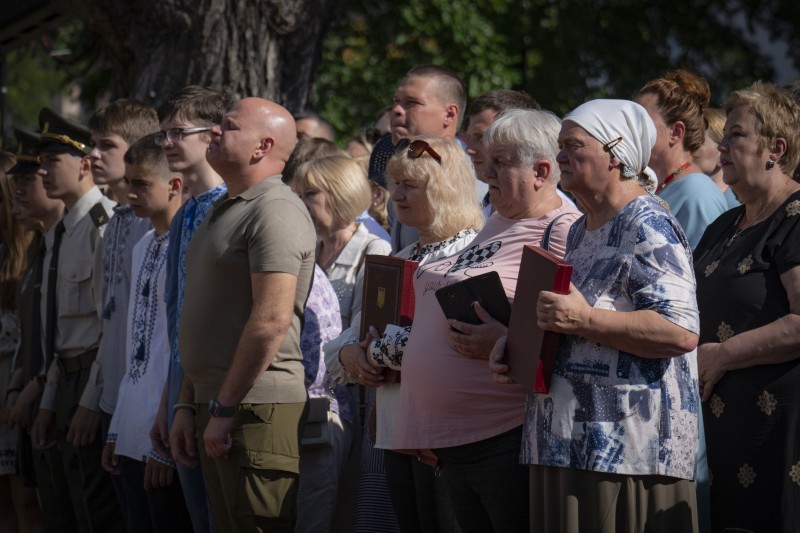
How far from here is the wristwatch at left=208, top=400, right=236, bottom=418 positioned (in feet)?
13.4

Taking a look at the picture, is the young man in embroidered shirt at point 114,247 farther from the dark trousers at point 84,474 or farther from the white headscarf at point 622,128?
the white headscarf at point 622,128

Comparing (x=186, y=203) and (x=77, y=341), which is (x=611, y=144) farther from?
(x=77, y=341)

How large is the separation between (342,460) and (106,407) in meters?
1.24

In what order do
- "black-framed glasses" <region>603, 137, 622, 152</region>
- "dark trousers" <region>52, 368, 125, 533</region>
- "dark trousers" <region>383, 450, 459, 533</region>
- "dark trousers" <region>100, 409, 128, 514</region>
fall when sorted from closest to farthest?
"black-framed glasses" <region>603, 137, 622, 152</region>, "dark trousers" <region>383, 450, 459, 533</region>, "dark trousers" <region>100, 409, 128, 514</region>, "dark trousers" <region>52, 368, 125, 533</region>

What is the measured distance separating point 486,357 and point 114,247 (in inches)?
104

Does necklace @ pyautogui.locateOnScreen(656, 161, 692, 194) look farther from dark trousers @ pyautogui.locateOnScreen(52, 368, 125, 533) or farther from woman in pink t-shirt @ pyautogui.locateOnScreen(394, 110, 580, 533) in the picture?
dark trousers @ pyautogui.locateOnScreen(52, 368, 125, 533)

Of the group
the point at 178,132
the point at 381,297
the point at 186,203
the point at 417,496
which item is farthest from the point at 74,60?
the point at 417,496

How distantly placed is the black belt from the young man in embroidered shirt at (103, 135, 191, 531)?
0.63m

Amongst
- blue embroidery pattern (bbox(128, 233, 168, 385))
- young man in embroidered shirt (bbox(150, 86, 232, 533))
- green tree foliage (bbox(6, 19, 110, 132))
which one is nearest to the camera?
young man in embroidered shirt (bbox(150, 86, 232, 533))

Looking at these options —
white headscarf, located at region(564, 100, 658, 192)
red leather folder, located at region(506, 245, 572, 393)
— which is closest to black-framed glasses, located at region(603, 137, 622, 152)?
white headscarf, located at region(564, 100, 658, 192)

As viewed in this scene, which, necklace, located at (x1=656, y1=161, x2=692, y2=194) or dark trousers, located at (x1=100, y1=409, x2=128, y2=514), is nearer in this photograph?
necklace, located at (x1=656, y1=161, x2=692, y2=194)

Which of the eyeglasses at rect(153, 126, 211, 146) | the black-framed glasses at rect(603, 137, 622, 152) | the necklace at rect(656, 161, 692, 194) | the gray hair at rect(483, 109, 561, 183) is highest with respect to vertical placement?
the eyeglasses at rect(153, 126, 211, 146)

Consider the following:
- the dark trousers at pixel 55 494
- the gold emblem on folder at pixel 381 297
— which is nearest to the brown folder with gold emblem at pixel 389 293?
the gold emblem on folder at pixel 381 297

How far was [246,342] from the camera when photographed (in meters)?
4.05
